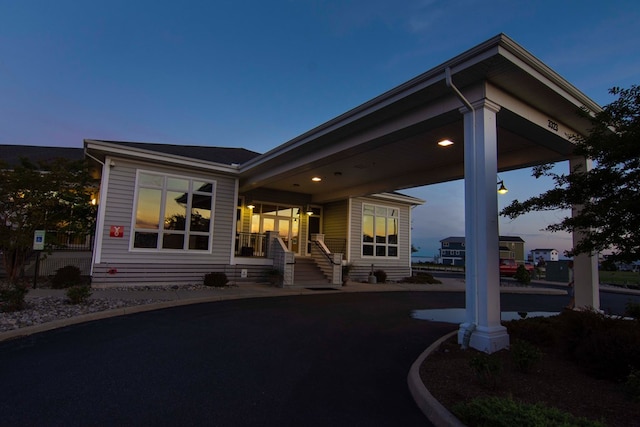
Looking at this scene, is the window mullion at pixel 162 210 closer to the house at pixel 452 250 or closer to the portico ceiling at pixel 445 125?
the portico ceiling at pixel 445 125

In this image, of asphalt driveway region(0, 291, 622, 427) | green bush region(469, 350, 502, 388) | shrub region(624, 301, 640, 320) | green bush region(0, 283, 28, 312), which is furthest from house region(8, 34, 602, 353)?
green bush region(0, 283, 28, 312)

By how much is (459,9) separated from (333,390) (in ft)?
33.5

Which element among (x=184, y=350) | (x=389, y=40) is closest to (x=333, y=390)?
(x=184, y=350)

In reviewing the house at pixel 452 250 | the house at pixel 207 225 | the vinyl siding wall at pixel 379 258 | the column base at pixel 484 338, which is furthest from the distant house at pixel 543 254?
the column base at pixel 484 338

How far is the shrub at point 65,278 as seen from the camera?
10039 millimetres

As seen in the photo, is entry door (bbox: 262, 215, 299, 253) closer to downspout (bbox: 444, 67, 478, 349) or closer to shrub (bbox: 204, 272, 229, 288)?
shrub (bbox: 204, 272, 229, 288)

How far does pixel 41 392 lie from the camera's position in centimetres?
337

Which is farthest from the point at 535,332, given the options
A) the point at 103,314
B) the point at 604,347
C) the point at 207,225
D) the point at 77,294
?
the point at 207,225

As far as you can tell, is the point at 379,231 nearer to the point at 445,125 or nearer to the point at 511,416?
the point at 445,125

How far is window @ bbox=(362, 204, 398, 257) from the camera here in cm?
1752

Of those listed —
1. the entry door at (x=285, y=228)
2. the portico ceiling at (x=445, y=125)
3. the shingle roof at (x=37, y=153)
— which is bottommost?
the entry door at (x=285, y=228)

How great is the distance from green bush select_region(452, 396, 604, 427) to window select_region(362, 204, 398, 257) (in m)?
14.7

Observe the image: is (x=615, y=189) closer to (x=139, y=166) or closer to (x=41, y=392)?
(x=41, y=392)

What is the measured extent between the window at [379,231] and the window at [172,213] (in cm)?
793
